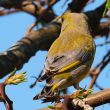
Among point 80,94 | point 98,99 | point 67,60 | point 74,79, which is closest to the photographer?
point 80,94

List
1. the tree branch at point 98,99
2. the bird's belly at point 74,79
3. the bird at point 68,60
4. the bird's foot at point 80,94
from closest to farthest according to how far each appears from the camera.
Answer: the bird's foot at point 80,94, the tree branch at point 98,99, the bird at point 68,60, the bird's belly at point 74,79

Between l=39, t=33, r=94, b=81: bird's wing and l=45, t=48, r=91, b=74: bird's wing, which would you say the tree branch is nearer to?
l=39, t=33, r=94, b=81: bird's wing

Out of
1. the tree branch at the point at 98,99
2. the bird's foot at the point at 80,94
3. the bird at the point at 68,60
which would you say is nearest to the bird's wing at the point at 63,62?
the bird at the point at 68,60

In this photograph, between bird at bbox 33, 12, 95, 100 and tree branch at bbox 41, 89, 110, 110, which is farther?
bird at bbox 33, 12, 95, 100

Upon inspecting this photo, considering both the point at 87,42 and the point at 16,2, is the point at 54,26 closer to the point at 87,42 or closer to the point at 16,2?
the point at 16,2

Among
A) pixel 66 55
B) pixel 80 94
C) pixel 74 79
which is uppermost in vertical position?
pixel 80 94

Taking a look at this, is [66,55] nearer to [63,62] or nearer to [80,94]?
[63,62]

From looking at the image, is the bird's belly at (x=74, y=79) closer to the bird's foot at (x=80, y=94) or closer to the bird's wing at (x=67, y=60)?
the bird's wing at (x=67, y=60)

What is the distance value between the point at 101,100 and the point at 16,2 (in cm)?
273

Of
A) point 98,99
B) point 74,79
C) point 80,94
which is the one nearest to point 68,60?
point 74,79

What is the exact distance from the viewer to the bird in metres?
2.46

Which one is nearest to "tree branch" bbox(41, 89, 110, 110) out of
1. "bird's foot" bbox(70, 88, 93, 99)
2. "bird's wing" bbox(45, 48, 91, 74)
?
"bird's foot" bbox(70, 88, 93, 99)

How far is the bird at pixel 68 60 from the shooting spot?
2457mm

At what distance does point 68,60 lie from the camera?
2.81 m
